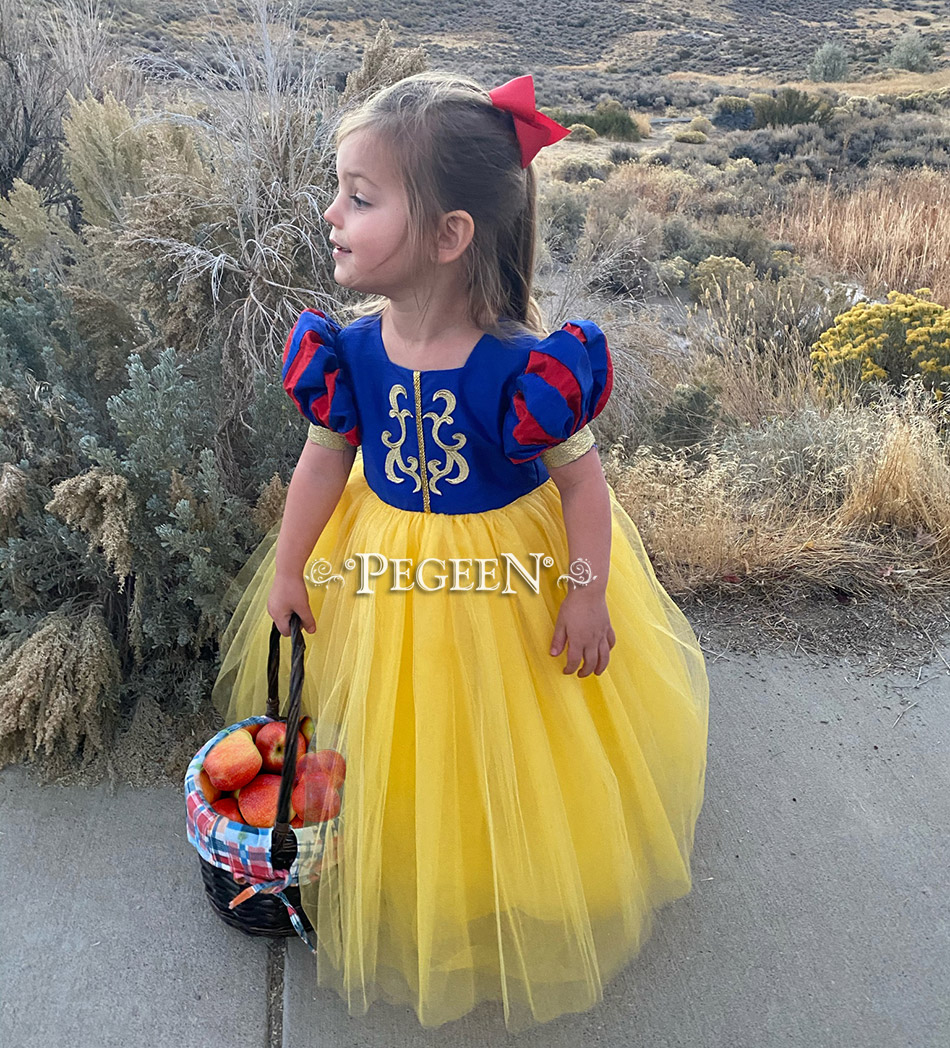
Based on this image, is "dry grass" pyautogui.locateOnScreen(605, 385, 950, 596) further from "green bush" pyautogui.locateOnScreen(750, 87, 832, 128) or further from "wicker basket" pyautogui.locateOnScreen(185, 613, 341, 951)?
"green bush" pyautogui.locateOnScreen(750, 87, 832, 128)

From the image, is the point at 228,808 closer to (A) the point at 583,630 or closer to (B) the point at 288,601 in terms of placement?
(B) the point at 288,601

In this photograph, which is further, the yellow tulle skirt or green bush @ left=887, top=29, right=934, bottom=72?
green bush @ left=887, top=29, right=934, bottom=72

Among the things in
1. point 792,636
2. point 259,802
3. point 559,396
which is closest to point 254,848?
point 259,802

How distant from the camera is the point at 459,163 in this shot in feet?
4.21

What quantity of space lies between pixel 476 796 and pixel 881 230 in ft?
25.4

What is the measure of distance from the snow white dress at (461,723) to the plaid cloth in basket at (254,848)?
0.12 ft

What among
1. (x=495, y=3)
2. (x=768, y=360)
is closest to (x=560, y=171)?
(x=768, y=360)

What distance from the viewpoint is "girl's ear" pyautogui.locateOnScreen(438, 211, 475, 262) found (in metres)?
1.30

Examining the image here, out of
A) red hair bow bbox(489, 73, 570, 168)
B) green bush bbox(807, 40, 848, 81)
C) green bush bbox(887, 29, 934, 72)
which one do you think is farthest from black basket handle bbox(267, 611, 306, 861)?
green bush bbox(887, 29, 934, 72)

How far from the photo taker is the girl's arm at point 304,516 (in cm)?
159

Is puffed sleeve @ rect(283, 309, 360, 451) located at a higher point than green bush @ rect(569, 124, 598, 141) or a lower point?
higher

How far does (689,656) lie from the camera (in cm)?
195

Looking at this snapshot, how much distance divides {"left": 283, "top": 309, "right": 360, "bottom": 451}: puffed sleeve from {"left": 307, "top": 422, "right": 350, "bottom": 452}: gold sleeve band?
25mm

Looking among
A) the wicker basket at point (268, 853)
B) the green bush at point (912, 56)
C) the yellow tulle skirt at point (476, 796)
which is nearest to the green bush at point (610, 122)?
the green bush at point (912, 56)
